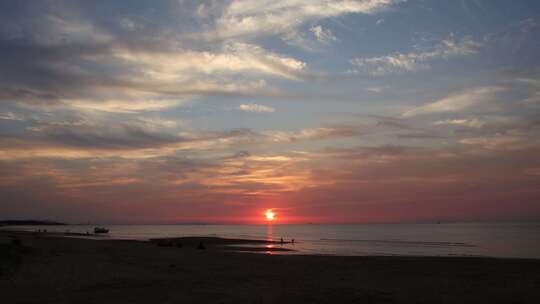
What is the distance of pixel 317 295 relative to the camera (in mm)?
16703

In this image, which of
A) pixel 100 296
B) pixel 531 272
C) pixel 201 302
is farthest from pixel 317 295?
pixel 531 272

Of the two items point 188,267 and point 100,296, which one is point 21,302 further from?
point 188,267

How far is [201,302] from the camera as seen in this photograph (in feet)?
48.5

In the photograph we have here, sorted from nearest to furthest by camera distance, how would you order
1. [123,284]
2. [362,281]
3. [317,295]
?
[317,295] → [123,284] → [362,281]

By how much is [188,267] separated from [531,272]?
64.8 ft

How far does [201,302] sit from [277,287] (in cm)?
473

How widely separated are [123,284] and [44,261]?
34.8 ft

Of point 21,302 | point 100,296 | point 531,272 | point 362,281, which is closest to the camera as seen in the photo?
point 21,302

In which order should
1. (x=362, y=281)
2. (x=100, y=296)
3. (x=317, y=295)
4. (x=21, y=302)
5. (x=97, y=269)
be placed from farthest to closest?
1. (x=97, y=269)
2. (x=362, y=281)
3. (x=317, y=295)
4. (x=100, y=296)
5. (x=21, y=302)

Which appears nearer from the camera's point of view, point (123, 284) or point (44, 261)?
point (123, 284)

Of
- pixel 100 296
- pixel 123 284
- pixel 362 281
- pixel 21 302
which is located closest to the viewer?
pixel 21 302

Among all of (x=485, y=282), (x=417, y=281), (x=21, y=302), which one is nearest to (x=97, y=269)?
(x=21, y=302)

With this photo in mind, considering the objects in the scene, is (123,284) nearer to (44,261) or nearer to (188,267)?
(188,267)

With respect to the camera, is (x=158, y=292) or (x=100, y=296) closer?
(x=100, y=296)
